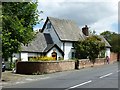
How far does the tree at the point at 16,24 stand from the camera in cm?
2261

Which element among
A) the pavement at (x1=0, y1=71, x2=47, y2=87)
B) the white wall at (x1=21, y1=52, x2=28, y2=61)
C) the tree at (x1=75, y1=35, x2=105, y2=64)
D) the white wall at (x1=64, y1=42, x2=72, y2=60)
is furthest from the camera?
the white wall at (x1=64, y1=42, x2=72, y2=60)

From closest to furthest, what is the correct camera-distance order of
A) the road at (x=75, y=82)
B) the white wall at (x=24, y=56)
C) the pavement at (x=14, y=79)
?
1. the road at (x=75, y=82)
2. the pavement at (x=14, y=79)
3. the white wall at (x=24, y=56)

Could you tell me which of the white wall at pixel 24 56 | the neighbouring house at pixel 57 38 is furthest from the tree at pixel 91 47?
the white wall at pixel 24 56

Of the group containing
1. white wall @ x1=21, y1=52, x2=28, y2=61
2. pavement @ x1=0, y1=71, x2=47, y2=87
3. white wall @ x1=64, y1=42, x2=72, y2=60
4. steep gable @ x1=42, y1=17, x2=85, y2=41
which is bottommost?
pavement @ x1=0, y1=71, x2=47, y2=87

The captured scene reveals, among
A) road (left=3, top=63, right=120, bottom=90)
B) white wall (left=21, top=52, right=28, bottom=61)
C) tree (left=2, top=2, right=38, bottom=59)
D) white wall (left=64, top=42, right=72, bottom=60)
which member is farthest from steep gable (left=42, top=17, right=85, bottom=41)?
tree (left=2, top=2, right=38, bottom=59)

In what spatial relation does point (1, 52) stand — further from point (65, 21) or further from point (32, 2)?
point (65, 21)

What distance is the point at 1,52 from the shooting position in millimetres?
22641

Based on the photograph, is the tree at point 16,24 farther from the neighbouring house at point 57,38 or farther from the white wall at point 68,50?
the white wall at point 68,50

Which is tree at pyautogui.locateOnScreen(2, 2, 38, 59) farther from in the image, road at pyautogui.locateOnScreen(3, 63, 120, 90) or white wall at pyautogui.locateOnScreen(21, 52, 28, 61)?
white wall at pyautogui.locateOnScreen(21, 52, 28, 61)

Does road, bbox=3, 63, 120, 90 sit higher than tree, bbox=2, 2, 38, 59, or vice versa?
tree, bbox=2, 2, 38, 59

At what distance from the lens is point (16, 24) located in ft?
74.8

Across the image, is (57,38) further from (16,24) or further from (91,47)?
(16,24)

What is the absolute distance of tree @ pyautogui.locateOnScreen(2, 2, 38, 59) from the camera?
74.2ft

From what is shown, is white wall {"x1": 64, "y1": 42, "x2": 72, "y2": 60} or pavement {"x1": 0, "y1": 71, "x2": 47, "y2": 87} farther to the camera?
white wall {"x1": 64, "y1": 42, "x2": 72, "y2": 60}
